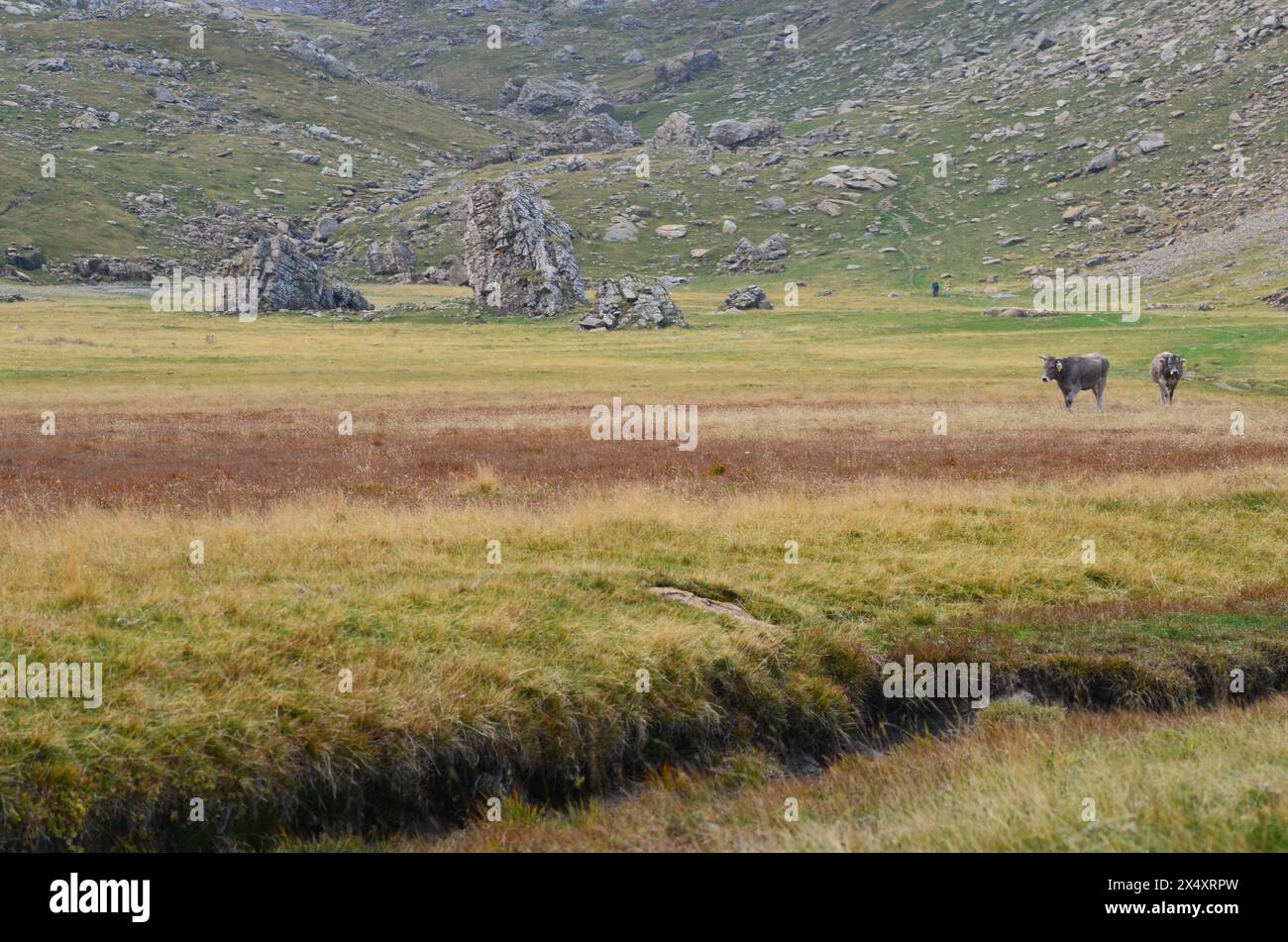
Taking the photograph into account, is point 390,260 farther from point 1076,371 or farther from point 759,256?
point 1076,371

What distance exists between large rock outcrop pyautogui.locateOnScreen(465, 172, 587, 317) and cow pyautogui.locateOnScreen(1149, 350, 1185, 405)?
69.8 m

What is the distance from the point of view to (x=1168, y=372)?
43.5 m

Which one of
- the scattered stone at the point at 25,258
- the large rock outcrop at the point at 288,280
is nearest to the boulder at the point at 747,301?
the large rock outcrop at the point at 288,280

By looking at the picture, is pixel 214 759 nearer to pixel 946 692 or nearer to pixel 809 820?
pixel 809 820

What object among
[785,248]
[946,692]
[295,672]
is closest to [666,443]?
[946,692]

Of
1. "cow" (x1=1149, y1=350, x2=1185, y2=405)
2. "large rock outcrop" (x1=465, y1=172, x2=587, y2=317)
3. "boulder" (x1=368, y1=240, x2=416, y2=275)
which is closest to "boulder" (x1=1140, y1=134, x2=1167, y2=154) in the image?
"large rock outcrop" (x1=465, y1=172, x2=587, y2=317)

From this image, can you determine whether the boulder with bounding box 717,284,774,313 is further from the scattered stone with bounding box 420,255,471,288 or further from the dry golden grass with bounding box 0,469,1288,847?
the dry golden grass with bounding box 0,469,1288,847

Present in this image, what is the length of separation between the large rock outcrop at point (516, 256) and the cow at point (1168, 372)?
69826mm

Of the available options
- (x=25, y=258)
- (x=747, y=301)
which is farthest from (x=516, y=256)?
(x=25, y=258)

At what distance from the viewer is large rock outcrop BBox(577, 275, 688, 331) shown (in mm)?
92312

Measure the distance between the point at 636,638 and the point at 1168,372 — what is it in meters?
39.0

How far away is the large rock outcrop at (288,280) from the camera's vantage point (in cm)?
10469

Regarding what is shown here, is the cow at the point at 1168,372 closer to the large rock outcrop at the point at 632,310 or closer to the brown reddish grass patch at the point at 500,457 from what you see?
the brown reddish grass patch at the point at 500,457
